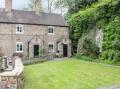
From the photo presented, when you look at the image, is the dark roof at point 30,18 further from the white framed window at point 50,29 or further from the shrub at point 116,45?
the shrub at point 116,45

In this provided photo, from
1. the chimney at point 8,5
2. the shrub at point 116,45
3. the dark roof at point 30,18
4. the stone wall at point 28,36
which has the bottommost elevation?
the shrub at point 116,45

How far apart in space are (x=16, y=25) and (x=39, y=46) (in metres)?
5.16

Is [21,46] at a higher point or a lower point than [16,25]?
lower

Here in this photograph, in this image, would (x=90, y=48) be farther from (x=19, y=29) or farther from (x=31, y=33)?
(x=19, y=29)

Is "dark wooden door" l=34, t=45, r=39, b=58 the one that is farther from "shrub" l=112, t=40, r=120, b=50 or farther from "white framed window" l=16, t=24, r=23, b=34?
"shrub" l=112, t=40, r=120, b=50

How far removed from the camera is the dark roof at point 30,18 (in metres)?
44.9

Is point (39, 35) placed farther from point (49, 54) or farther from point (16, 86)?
point (16, 86)

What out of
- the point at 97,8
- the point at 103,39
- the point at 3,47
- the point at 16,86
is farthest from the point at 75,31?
the point at 16,86

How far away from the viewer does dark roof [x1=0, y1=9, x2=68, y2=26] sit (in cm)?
4488

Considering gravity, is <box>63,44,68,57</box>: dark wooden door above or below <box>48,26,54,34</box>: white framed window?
below

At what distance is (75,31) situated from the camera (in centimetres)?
4931

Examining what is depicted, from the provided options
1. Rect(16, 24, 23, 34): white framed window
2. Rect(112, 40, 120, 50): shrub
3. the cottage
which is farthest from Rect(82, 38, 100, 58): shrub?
Rect(16, 24, 23, 34): white framed window

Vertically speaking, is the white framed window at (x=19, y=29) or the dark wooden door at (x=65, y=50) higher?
the white framed window at (x=19, y=29)

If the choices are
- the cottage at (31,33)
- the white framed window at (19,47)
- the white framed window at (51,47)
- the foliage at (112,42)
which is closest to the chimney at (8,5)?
the cottage at (31,33)
